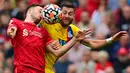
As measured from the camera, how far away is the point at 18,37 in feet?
33.4

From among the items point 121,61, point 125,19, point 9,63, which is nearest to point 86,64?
point 121,61

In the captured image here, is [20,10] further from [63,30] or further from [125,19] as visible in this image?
[63,30]

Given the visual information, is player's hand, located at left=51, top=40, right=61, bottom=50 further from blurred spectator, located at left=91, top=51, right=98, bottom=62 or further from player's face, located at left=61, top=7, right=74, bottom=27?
blurred spectator, located at left=91, top=51, right=98, bottom=62

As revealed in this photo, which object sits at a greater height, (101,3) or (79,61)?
(101,3)

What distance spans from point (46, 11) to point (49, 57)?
917 millimetres

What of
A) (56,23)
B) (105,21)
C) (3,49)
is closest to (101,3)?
(105,21)

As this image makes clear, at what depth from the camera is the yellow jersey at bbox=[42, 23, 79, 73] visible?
35.3 feet

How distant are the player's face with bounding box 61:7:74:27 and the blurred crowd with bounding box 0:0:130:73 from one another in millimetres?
4450

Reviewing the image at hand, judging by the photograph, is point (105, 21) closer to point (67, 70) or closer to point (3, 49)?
point (67, 70)

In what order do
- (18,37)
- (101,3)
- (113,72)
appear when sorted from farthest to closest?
(101,3), (113,72), (18,37)

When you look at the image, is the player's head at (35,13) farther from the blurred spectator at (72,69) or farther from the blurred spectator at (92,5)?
the blurred spectator at (92,5)

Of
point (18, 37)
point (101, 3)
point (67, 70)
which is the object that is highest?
point (18, 37)

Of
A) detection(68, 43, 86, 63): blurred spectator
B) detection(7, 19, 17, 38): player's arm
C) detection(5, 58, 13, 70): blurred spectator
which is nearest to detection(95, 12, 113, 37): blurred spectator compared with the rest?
detection(68, 43, 86, 63): blurred spectator

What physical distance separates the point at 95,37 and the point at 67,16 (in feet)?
18.5
